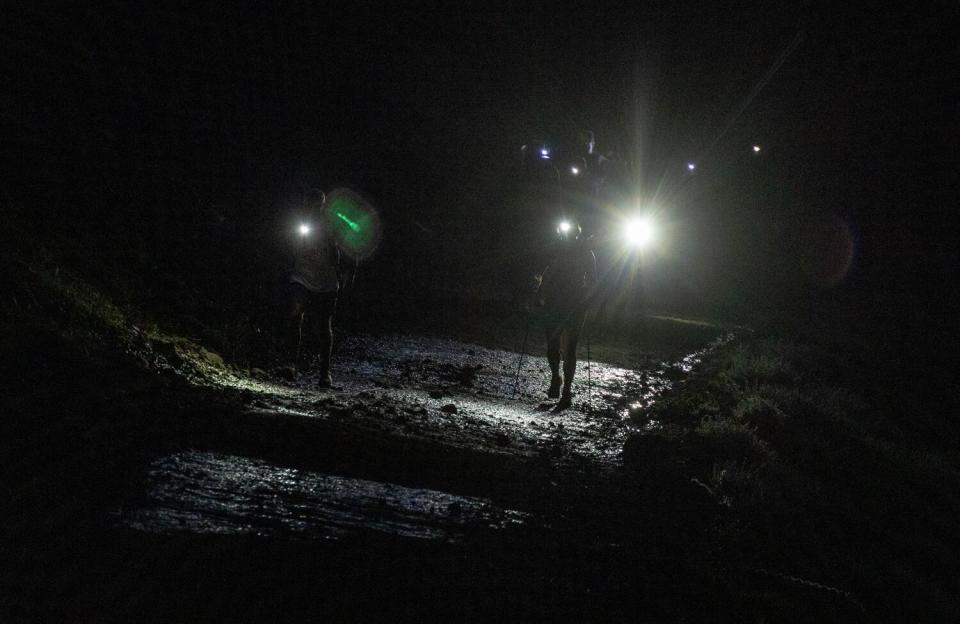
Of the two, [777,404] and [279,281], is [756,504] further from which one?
[279,281]

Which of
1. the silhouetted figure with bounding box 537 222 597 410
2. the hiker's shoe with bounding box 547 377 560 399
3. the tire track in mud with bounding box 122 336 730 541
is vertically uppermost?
the silhouetted figure with bounding box 537 222 597 410

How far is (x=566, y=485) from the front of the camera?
14.0ft

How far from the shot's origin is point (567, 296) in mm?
7711

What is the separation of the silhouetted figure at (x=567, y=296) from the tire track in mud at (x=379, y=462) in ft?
2.06

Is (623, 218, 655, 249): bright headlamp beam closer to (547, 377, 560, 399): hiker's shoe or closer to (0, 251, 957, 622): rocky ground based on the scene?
(547, 377, 560, 399): hiker's shoe

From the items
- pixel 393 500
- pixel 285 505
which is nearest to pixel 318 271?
pixel 393 500

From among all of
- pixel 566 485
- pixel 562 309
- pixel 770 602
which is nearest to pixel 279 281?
pixel 562 309

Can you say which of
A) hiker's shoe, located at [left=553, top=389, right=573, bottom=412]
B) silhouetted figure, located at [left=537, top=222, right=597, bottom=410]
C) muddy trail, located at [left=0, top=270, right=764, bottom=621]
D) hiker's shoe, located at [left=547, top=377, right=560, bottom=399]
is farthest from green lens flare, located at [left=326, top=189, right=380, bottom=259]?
muddy trail, located at [left=0, top=270, right=764, bottom=621]

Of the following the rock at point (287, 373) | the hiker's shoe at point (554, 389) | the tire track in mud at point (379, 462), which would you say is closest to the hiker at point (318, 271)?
the rock at point (287, 373)

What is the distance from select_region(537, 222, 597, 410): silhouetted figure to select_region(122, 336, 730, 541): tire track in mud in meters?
0.63

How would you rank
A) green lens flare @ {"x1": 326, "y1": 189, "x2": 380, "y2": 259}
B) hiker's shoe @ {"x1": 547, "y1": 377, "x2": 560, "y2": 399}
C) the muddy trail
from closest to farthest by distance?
the muddy trail
hiker's shoe @ {"x1": 547, "y1": 377, "x2": 560, "y2": 399}
green lens flare @ {"x1": 326, "y1": 189, "x2": 380, "y2": 259}

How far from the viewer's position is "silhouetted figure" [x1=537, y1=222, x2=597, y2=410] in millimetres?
7656

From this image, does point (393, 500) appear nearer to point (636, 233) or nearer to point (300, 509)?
point (300, 509)

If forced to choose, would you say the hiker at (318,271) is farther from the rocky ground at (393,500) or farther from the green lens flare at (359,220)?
the green lens flare at (359,220)
